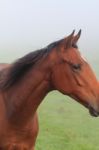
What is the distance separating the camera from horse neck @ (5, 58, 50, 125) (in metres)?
5.48

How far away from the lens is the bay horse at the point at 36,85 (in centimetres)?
525

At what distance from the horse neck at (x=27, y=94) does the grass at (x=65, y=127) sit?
2864 mm

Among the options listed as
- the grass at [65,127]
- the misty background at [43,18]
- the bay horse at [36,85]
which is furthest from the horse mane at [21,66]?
the misty background at [43,18]

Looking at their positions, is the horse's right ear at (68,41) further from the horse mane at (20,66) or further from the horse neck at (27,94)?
the horse neck at (27,94)

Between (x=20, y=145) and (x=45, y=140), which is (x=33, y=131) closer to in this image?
(x=20, y=145)

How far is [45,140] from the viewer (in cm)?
910

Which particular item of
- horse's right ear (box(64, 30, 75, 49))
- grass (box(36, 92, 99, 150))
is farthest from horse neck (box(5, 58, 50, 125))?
grass (box(36, 92, 99, 150))

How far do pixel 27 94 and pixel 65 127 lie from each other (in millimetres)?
4858

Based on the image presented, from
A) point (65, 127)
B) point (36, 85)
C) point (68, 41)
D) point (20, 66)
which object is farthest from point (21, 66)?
point (65, 127)

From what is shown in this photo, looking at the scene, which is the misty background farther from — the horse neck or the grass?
the horse neck

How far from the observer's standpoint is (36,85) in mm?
5543

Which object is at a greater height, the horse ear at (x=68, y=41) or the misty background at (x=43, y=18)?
the horse ear at (x=68, y=41)

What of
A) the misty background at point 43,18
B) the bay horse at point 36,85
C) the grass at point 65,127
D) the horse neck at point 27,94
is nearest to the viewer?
the bay horse at point 36,85

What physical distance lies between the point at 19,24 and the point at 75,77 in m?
46.1
